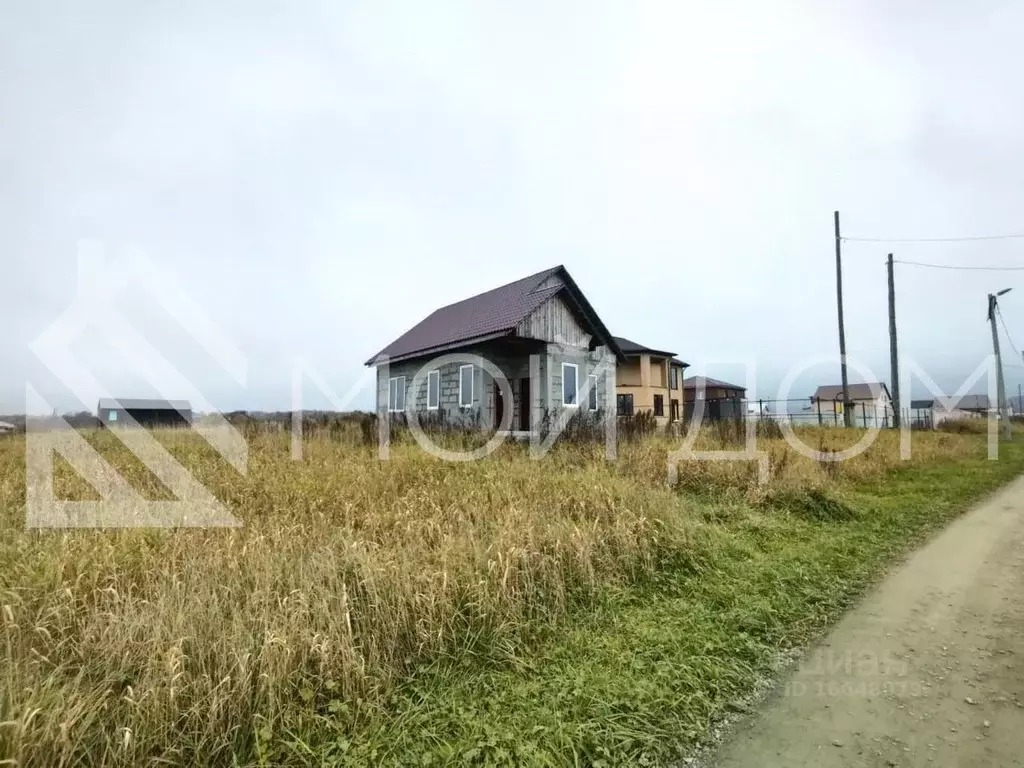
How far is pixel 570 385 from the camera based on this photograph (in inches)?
619

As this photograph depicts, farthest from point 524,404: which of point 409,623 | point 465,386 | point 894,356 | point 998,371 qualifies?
point 998,371

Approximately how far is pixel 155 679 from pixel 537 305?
1268 centimetres

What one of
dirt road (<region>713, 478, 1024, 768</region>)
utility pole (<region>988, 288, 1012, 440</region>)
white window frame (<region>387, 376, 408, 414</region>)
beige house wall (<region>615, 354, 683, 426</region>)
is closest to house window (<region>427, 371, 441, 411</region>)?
white window frame (<region>387, 376, 408, 414</region>)

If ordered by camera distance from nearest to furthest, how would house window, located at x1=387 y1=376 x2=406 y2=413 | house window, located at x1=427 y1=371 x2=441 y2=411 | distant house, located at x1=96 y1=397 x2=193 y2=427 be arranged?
house window, located at x1=427 y1=371 x2=441 y2=411 → house window, located at x1=387 y1=376 x2=406 y2=413 → distant house, located at x1=96 y1=397 x2=193 y2=427

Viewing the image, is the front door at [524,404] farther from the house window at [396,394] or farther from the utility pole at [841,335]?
the utility pole at [841,335]

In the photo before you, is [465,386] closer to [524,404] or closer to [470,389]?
[470,389]

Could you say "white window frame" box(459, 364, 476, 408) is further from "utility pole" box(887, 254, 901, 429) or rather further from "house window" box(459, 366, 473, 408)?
"utility pole" box(887, 254, 901, 429)

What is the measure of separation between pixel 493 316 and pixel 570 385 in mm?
3140

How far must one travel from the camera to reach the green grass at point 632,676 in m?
2.44

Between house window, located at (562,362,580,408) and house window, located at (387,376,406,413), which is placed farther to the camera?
house window, located at (387,376,406,413)

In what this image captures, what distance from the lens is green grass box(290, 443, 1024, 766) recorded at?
7.99 feet

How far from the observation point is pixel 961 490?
870 cm

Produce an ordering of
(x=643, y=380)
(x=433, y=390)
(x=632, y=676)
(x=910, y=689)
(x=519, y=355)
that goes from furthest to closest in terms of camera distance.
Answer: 1. (x=643, y=380)
2. (x=433, y=390)
3. (x=519, y=355)
4. (x=632, y=676)
5. (x=910, y=689)

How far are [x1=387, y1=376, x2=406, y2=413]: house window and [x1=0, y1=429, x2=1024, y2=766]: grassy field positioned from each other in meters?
12.7
